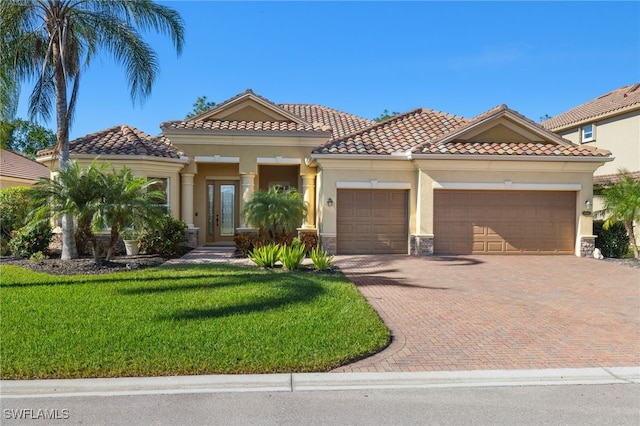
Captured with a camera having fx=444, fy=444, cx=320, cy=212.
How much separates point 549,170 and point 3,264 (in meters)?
17.1

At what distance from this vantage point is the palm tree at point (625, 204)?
14406mm

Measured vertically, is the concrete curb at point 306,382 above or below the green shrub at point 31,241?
below

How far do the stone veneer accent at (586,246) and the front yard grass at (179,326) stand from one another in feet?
32.9

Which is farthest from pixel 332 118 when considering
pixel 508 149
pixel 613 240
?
pixel 613 240

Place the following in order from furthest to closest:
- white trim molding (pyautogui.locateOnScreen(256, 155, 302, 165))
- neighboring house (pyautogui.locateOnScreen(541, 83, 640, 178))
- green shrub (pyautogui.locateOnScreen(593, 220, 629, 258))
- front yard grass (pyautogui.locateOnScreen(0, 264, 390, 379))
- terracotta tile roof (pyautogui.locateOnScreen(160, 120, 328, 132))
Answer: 1. neighboring house (pyautogui.locateOnScreen(541, 83, 640, 178))
2. green shrub (pyautogui.locateOnScreen(593, 220, 629, 258))
3. white trim molding (pyautogui.locateOnScreen(256, 155, 302, 165))
4. terracotta tile roof (pyautogui.locateOnScreen(160, 120, 328, 132))
5. front yard grass (pyautogui.locateOnScreen(0, 264, 390, 379))

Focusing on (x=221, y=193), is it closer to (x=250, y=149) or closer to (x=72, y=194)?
(x=250, y=149)

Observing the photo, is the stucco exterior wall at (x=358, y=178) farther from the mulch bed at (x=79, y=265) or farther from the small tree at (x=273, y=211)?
the mulch bed at (x=79, y=265)

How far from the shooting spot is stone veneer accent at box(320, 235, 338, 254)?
15.1m

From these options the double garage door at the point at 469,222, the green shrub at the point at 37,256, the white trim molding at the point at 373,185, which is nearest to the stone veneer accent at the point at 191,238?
the green shrub at the point at 37,256

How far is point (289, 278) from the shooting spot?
10000mm

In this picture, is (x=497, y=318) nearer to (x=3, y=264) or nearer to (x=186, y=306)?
(x=186, y=306)

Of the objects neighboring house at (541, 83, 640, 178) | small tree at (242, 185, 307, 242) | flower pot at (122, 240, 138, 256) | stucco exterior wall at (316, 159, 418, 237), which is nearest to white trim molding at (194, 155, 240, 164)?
small tree at (242, 185, 307, 242)

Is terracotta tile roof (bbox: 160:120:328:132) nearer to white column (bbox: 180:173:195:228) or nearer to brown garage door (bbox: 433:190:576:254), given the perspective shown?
white column (bbox: 180:173:195:228)

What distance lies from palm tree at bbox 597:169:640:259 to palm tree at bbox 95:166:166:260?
14.4 metres
